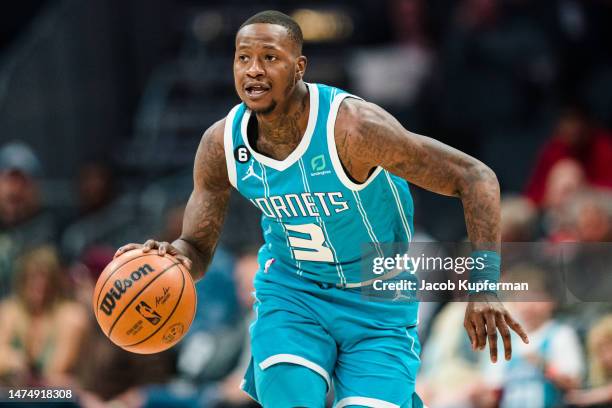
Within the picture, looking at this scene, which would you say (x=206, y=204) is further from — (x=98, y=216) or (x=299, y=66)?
(x=98, y=216)

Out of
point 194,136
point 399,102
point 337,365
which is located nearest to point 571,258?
point 337,365

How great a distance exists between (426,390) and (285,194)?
3.05 m

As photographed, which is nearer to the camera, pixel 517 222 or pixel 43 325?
pixel 517 222

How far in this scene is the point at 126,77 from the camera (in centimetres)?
1287

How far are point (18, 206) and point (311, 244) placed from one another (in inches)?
219

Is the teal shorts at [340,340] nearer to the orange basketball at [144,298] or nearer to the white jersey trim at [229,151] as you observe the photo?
the orange basketball at [144,298]

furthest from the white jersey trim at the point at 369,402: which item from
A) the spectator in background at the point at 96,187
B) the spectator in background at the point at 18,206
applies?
the spectator in background at the point at 96,187

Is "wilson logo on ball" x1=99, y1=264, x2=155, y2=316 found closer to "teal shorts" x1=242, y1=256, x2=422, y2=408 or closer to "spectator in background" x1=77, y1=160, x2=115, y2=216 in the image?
"teal shorts" x1=242, y1=256, x2=422, y2=408

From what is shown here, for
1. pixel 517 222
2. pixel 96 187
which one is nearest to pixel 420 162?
pixel 517 222

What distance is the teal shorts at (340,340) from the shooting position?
5.14m

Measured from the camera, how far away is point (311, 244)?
17.4ft

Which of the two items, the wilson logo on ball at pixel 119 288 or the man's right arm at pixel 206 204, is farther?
the man's right arm at pixel 206 204

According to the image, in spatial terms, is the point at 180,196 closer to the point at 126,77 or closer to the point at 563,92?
the point at 126,77

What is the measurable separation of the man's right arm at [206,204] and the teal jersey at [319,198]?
9cm
